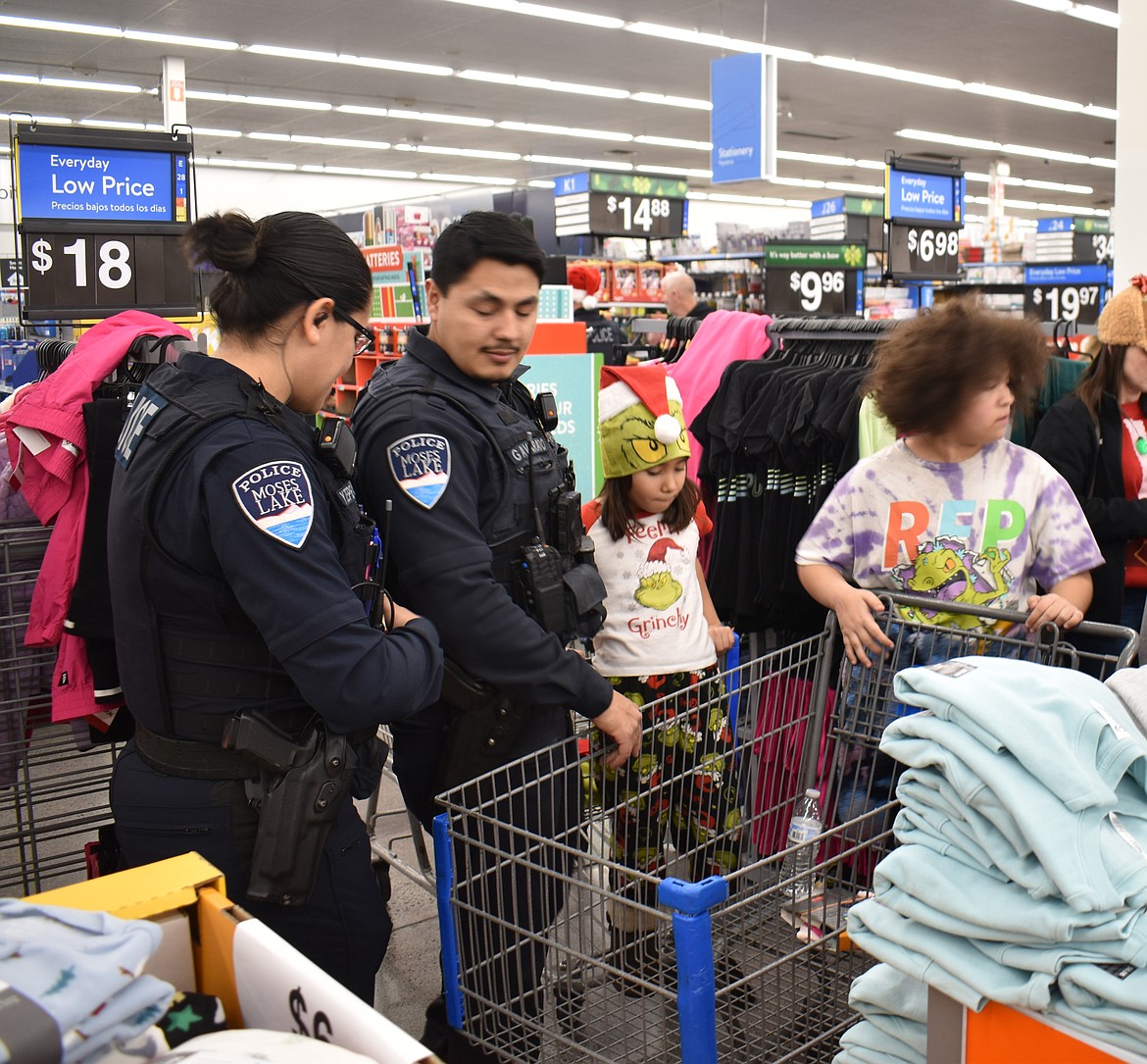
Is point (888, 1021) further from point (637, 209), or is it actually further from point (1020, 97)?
point (1020, 97)

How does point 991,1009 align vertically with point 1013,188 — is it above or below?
below

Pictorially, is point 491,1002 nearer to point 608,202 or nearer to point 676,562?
point 676,562

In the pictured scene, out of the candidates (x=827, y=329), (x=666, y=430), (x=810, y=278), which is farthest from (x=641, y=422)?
(x=810, y=278)

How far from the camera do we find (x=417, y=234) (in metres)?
9.59

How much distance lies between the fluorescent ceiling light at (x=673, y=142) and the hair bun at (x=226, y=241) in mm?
19720

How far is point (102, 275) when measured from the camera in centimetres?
422

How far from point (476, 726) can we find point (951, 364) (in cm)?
113

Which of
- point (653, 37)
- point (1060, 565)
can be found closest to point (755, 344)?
point (1060, 565)

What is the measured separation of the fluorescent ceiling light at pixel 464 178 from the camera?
2380cm

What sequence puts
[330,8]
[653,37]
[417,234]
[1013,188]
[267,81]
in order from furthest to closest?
1. [1013,188]
2. [267,81]
3. [653,37]
4. [330,8]
5. [417,234]

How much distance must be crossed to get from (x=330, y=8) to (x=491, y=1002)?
12.2m

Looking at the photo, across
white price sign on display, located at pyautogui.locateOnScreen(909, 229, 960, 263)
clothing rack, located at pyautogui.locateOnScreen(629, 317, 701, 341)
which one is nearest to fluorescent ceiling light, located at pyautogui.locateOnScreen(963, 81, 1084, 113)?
white price sign on display, located at pyautogui.locateOnScreen(909, 229, 960, 263)

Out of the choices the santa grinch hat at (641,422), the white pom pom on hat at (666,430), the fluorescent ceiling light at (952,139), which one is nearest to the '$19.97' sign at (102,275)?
the santa grinch hat at (641,422)

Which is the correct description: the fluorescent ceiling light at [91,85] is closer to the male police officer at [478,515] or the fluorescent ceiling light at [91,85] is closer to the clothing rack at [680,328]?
the clothing rack at [680,328]
